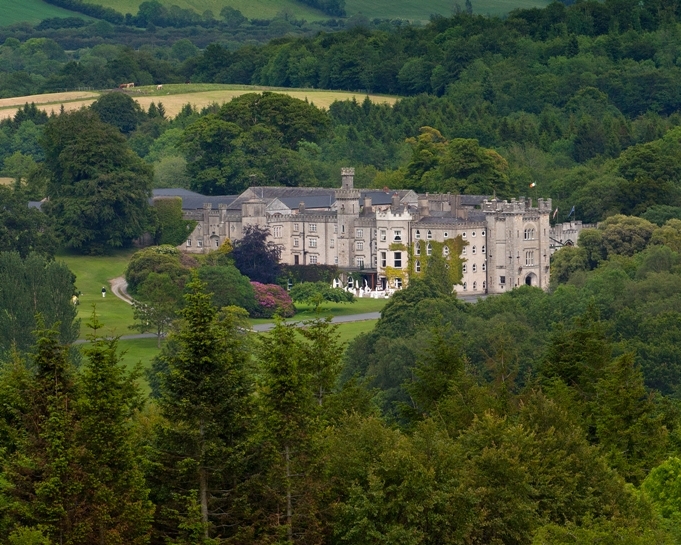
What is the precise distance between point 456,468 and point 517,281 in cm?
7643

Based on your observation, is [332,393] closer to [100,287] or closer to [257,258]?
[100,287]

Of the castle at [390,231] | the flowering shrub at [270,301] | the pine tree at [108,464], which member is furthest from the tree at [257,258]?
the pine tree at [108,464]

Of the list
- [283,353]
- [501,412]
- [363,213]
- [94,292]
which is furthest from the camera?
[363,213]

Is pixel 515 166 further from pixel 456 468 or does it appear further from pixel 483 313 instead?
pixel 456 468

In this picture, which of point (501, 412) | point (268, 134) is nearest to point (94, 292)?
point (268, 134)

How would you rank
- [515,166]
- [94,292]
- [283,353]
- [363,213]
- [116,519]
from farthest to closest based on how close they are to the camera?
[515,166]
[363,213]
[94,292]
[283,353]
[116,519]

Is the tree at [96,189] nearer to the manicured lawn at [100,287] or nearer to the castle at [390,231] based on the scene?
the manicured lawn at [100,287]

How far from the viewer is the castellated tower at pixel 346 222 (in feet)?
423

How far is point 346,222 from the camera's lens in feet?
425

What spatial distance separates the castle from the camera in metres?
126

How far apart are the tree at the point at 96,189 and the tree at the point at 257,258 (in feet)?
26.8

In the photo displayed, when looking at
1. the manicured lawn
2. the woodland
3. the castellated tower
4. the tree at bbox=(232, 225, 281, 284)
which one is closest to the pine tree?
the woodland

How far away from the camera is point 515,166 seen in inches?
6058

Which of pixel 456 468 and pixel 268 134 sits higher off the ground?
pixel 268 134
